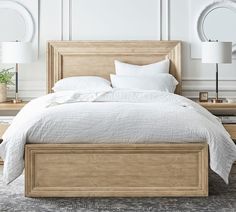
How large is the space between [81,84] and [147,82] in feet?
2.02

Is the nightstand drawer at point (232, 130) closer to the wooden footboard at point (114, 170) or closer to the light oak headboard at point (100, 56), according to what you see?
the light oak headboard at point (100, 56)

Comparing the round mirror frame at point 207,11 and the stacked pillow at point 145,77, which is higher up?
the round mirror frame at point 207,11

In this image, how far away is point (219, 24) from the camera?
548 centimetres

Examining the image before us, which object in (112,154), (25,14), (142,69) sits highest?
(25,14)

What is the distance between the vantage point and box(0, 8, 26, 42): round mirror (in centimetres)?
548

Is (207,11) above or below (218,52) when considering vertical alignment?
above

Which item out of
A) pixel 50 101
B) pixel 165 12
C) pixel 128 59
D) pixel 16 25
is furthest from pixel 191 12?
pixel 50 101

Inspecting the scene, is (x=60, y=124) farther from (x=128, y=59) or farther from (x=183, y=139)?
(x=128, y=59)

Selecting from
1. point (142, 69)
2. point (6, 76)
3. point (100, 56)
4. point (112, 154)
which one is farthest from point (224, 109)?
point (6, 76)

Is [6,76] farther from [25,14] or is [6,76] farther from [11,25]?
[25,14]

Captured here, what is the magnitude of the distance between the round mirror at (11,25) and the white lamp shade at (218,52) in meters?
1.84

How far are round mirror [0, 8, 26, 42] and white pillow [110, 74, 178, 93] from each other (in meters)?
1.10

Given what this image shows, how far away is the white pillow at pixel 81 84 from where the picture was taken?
16.5ft

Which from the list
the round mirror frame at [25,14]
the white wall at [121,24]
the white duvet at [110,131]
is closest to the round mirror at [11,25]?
the round mirror frame at [25,14]
